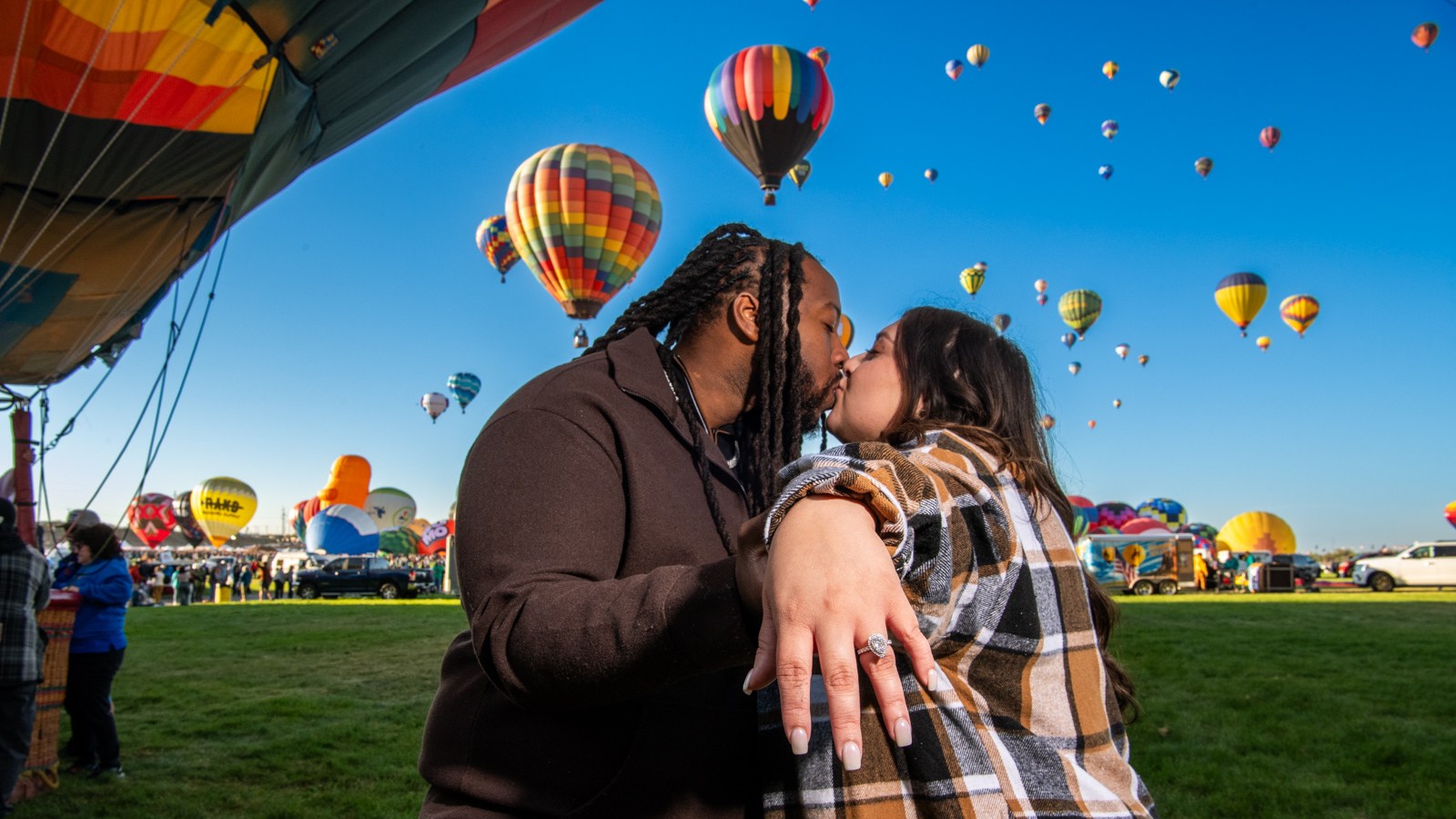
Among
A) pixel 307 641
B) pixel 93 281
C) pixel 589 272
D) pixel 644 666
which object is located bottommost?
pixel 307 641

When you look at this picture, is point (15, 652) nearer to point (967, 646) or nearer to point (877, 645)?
point (967, 646)

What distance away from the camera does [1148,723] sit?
20.2 ft

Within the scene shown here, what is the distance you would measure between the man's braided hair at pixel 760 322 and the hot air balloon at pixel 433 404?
3935 centimetres

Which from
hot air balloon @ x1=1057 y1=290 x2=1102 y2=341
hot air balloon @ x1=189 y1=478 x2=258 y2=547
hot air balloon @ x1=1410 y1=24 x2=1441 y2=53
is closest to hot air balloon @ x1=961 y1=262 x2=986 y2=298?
hot air balloon @ x1=1057 y1=290 x2=1102 y2=341

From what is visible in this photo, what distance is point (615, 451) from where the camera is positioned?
1.29 meters

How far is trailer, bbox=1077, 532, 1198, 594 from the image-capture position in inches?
974

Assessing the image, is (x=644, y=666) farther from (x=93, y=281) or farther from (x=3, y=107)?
(x=93, y=281)

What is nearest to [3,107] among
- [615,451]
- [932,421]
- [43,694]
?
[43,694]

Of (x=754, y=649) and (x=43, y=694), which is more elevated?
(x=754, y=649)

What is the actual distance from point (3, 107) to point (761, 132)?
1238 centimetres

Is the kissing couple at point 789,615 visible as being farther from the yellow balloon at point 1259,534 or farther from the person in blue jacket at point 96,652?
the yellow balloon at point 1259,534

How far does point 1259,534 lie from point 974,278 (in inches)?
822

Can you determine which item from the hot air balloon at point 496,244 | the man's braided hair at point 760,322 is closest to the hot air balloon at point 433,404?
the hot air balloon at point 496,244

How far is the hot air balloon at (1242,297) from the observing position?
29.1 m
